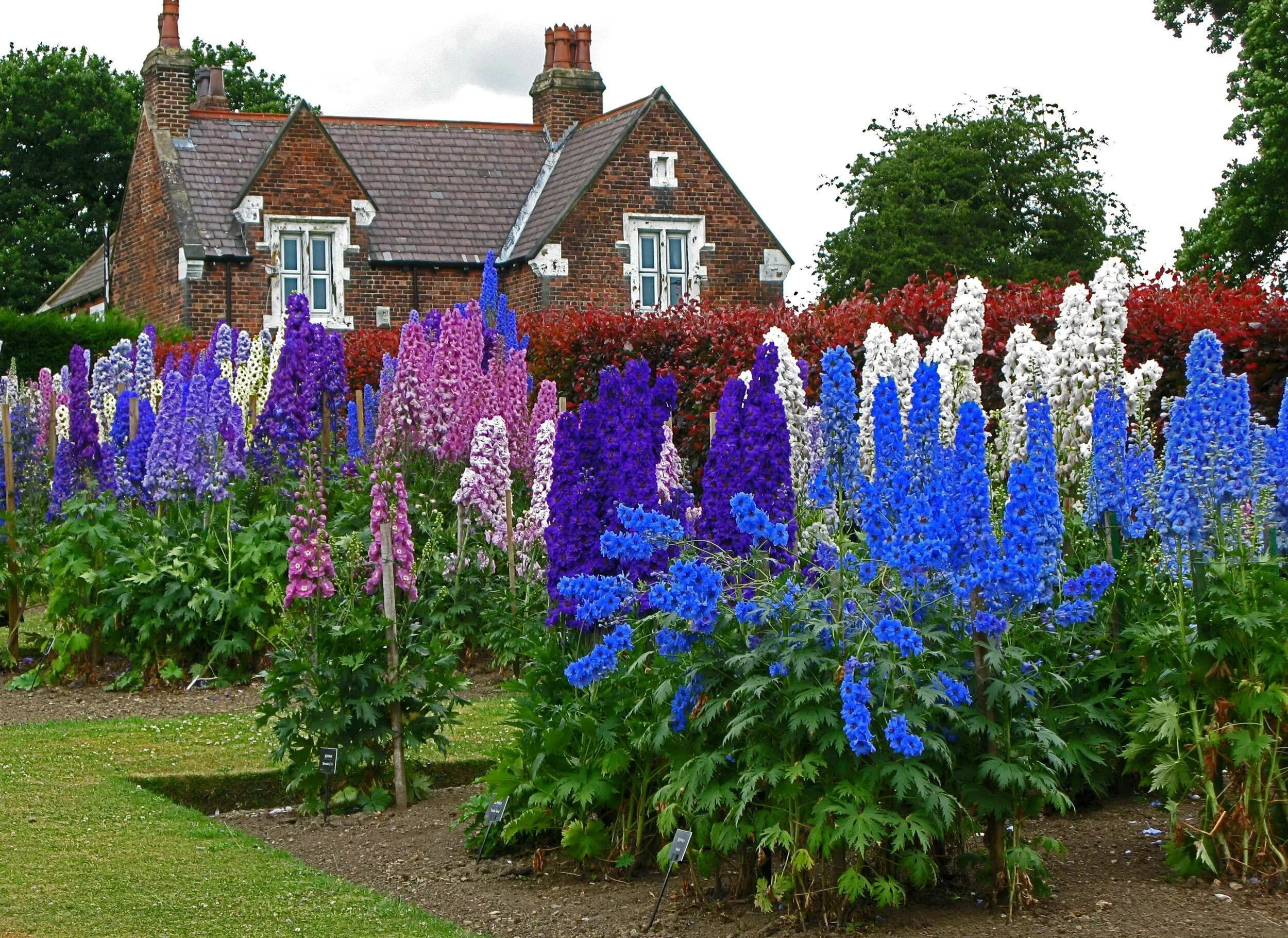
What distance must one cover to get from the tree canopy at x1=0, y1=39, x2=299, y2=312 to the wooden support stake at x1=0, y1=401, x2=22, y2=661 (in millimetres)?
31199

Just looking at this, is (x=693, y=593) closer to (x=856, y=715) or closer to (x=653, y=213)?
(x=856, y=715)

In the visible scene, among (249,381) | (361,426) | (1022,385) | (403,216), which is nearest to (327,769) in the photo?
(1022,385)

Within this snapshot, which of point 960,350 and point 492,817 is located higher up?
point 960,350

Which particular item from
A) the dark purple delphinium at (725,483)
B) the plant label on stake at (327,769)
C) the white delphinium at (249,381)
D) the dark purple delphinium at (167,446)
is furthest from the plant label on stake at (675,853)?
the white delphinium at (249,381)

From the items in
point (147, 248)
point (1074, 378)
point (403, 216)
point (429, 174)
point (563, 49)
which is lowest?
point (1074, 378)

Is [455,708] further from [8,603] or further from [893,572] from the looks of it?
[893,572]

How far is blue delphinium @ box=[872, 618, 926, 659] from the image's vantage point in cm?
452

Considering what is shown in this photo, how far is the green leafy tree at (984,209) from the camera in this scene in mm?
37812

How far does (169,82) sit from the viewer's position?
95.5ft

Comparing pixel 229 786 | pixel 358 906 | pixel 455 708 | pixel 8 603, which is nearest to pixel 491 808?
pixel 358 906

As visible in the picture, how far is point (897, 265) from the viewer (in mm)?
37438

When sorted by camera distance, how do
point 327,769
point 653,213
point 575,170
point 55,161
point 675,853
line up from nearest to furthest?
point 675,853, point 327,769, point 653,213, point 575,170, point 55,161

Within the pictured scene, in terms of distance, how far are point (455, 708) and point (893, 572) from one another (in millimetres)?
4954

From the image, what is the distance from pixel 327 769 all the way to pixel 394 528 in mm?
1099
